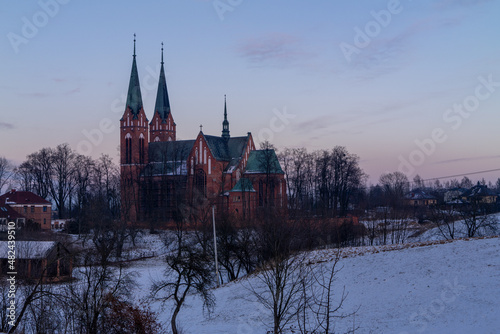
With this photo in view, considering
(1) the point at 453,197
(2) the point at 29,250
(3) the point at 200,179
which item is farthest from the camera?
(1) the point at 453,197

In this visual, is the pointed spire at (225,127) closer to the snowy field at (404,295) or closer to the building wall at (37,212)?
the building wall at (37,212)

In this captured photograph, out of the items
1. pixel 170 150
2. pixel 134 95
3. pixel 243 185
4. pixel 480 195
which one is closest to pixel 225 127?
pixel 170 150

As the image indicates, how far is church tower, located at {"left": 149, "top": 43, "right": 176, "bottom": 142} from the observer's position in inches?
3342

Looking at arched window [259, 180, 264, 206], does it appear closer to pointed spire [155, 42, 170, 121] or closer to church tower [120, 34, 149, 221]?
church tower [120, 34, 149, 221]

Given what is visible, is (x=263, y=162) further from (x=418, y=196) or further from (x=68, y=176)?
(x=418, y=196)

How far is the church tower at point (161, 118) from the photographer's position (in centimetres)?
8488

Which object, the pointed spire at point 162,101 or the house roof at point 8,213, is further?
the pointed spire at point 162,101

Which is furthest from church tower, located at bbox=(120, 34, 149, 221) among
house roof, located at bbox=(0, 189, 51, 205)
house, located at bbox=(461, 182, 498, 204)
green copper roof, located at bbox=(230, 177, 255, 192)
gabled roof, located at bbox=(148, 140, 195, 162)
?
house, located at bbox=(461, 182, 498, 204)

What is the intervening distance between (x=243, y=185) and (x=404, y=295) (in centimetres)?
4423

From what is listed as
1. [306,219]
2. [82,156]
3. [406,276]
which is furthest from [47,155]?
[406,276]

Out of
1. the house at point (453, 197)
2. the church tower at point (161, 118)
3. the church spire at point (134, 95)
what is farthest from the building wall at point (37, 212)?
the house at point (453, 197)

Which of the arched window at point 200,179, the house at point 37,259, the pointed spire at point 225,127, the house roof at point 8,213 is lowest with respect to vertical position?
the house at point 37,259

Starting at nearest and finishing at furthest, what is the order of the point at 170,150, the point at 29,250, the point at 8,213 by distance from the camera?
the point at 29,250 → the point at 8,213 → the point at 170,150

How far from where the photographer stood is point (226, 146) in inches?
3054
